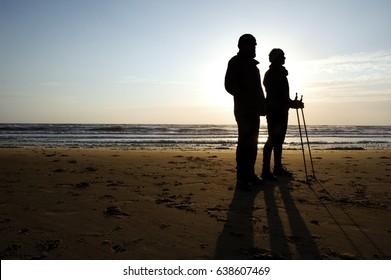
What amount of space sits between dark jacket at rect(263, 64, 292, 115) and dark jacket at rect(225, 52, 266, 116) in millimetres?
979

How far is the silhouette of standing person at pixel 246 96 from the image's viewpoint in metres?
5.48

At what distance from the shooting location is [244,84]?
5508 millimetres

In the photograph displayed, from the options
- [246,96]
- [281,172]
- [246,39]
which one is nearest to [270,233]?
[246,96]

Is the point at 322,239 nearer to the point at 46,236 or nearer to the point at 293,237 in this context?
the point at 293,237

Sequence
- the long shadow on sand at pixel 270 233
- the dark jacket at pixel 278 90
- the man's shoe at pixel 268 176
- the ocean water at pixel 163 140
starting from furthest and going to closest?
the ocean water at pixel 163 140, the dark jacket at pixel 278 90, the man's shoe at pixel 268 176, the long shadow on sand at pixel 270 233

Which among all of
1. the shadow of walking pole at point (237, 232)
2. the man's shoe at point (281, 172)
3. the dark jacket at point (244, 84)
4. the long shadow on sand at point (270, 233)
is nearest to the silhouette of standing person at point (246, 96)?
the dark jacket at point (244, 84)

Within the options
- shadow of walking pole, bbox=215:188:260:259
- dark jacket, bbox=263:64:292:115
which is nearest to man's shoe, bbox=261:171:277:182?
dark jacket, bbox=263:64:292:115

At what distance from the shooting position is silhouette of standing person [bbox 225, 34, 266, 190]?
5.48 meters

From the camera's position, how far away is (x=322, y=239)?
3211mm

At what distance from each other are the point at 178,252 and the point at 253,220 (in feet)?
4.05

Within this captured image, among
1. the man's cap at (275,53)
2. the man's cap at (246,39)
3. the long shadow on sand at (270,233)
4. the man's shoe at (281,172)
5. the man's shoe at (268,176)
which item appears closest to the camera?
the long shadow on sand at (270,233)

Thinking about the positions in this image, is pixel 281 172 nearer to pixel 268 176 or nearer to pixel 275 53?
pixel 268 176

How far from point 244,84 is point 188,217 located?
2630mm

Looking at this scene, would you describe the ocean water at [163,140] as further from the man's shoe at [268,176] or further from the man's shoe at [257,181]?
the man's shoe at [257,181]
